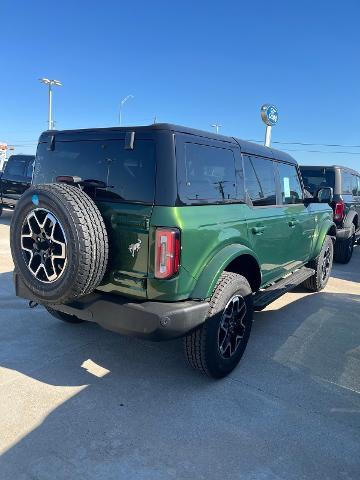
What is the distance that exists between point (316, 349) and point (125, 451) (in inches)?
90.0

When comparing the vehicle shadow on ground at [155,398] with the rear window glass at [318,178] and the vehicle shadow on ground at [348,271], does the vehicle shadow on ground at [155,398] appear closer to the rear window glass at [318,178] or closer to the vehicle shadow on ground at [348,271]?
the vehicle shadow on ground at [348,271]

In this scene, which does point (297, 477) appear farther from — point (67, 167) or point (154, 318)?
point (67, 167)

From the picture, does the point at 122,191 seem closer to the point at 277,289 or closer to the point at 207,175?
the point at 207,175

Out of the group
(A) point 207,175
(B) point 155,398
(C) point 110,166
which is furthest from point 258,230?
(B) point 155,398

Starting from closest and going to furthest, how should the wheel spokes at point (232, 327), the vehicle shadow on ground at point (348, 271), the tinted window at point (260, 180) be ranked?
the wheel spokes at point (232, 327) → the tinted window at point (260, 180) → the vehicle shadow on ground at point (348, 271)

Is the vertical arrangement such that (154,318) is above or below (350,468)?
above

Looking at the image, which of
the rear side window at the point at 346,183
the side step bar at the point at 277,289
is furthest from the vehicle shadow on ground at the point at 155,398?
the rear side window at the point at 346,183

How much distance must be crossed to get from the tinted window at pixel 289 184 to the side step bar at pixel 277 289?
3.01 ft

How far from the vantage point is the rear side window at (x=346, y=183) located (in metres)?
7.96

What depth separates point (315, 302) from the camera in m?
5.39

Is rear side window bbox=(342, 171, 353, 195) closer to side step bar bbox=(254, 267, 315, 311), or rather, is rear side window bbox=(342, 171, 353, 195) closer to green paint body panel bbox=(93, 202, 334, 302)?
side step bar bbox=(254, 267, 315, 311)

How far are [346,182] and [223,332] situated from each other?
6200 mm

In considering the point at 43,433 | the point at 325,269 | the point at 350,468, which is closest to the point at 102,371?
the point at 43,433

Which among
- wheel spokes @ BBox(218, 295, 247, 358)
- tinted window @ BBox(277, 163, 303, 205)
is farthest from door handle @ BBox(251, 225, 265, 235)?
tinted window @ BBox(277, 163, 303, 205)
